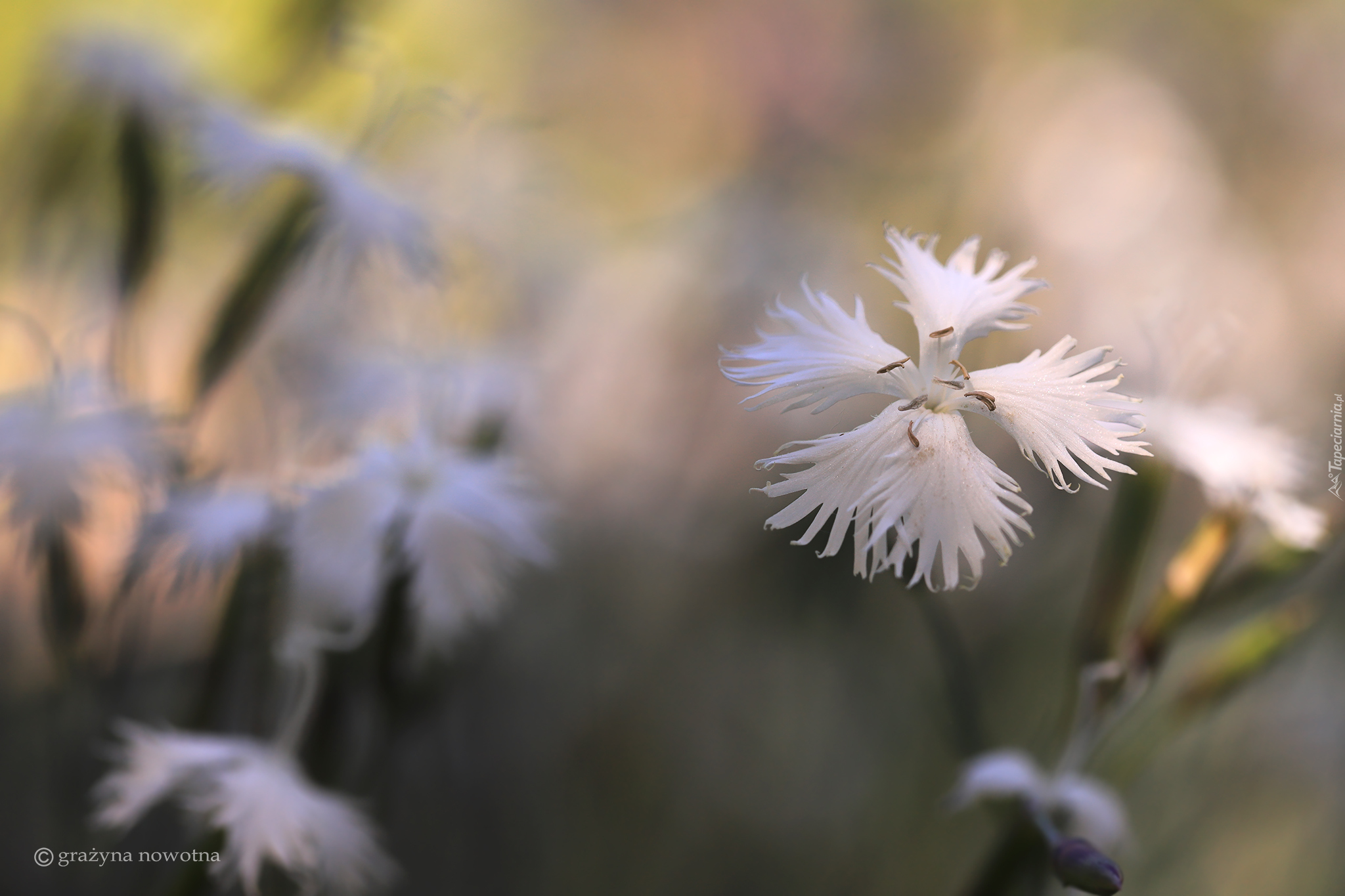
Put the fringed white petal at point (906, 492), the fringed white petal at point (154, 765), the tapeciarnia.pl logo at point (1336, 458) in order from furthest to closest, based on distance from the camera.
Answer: the tapeciarnia.pl logo at point (1336, 458), the fringed white petal at point (154, 765), the fringed white petal at point (906, 492)

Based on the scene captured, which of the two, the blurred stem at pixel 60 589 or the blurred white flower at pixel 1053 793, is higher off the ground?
the blurred white flower at pixel 1053 793

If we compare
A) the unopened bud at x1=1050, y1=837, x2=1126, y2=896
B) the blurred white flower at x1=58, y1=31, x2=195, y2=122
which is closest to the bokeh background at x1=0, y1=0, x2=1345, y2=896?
the blurred white flower at x1=58, y1=31, x2=195, y2=122

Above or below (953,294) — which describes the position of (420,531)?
below

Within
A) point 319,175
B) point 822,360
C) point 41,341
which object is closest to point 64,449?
point 41,341

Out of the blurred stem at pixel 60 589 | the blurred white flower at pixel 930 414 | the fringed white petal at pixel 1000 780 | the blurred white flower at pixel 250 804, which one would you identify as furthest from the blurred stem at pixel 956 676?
the blurred stem at pixel 60 589

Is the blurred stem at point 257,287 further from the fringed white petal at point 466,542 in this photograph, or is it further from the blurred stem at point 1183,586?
the blurred stem at point 1183,586

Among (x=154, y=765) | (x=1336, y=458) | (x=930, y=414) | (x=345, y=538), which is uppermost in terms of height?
(x=1336, y=458)

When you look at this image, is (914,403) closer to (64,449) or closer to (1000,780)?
(1000,780)

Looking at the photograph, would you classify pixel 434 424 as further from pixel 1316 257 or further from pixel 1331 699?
pixel 1316 257
